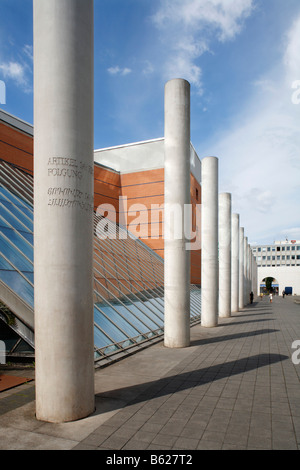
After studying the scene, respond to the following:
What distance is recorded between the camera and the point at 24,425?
566 centimetres

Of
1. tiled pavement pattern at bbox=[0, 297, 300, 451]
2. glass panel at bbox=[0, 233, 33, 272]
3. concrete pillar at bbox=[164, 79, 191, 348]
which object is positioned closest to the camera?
tiled pavement pattern at bbox=[0, 297, 300, 451]

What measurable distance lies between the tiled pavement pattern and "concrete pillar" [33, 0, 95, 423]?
0.57 meters

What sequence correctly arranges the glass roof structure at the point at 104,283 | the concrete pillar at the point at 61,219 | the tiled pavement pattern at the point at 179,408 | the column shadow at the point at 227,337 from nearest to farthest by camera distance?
the tiled pavement pattern at the point at 179,408 → the concrete pillar at the point at 61,219 → the glass roof structure at the point at 104,283 → the column shadow at the point at 227,337

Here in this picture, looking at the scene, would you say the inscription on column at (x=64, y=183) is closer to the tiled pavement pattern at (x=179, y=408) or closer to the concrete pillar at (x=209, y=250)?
the tiled pavement pattern at (x=179, y=408)

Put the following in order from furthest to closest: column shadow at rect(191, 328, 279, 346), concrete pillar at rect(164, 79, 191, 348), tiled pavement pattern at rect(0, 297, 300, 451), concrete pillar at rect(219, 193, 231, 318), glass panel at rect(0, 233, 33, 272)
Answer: concrete pillar at rect(219, 193, 231, 318)
column shadow at rect(191, 328, 279, 346)
concrete pillar at rect(164, 79, 191, 348)
glass panel at rect(0, 233, 33, 272)
tiled pavement pattern at rect(0, 297, 300, 451)

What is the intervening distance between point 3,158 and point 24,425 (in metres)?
18.1

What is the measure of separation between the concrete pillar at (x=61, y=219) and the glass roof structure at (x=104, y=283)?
299cm

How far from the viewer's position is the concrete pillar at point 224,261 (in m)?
23.6

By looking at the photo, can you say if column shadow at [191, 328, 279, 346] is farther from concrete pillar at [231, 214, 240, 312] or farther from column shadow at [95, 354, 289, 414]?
concrete pillar at [231, 214, 240, 312]

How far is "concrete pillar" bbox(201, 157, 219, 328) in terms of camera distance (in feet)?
58.1

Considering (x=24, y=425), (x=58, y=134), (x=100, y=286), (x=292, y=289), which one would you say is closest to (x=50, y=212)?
(x=58, y=134)

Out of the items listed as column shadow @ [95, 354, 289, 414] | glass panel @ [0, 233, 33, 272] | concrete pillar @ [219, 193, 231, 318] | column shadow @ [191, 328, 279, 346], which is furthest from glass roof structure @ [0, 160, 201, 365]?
concrete pillar @ [219, 193, 231, 318]

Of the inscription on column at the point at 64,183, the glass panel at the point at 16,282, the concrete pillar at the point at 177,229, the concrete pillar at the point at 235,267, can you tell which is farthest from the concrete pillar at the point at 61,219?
the concrete pillar at the point at 235,267
